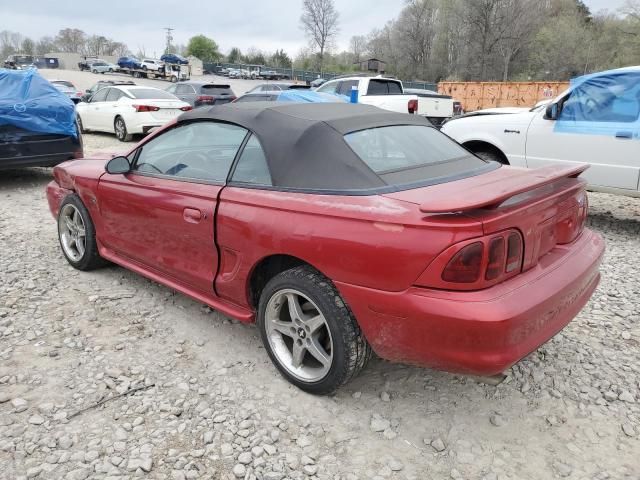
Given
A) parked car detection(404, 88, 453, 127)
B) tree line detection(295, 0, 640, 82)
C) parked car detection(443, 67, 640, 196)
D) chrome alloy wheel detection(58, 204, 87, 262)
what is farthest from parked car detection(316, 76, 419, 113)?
tree line detection(295, 0, 640, 82)

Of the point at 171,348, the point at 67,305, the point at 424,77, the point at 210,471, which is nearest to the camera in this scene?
the point at 210,471

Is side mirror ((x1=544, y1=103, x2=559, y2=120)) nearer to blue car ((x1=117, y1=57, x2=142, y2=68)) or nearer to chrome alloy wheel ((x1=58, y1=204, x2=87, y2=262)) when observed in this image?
chrome alloy wheel ((x1=58, y1=204, x2=87, y2=262))

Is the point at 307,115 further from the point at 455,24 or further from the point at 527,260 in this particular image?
the point at 455,24

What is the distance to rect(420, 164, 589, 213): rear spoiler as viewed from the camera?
79.6 inches

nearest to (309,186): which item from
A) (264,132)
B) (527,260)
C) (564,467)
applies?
(264,132)

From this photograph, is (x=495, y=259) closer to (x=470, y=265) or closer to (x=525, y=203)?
(x=470, y=265)

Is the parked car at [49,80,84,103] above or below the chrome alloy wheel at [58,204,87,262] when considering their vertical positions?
above

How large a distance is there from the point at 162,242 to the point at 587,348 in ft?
9.22

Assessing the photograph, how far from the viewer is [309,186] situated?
8.28 ft

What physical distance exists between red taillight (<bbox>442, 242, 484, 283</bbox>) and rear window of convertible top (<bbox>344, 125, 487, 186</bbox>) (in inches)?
23.2

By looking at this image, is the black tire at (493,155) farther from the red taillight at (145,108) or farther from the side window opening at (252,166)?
the red taillight at (145,108)

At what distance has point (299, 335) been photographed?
2652 mm

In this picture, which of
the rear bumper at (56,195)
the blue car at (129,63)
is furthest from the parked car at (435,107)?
the blue car at (129,63)

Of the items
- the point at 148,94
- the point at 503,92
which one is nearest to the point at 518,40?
the point at 503,92
